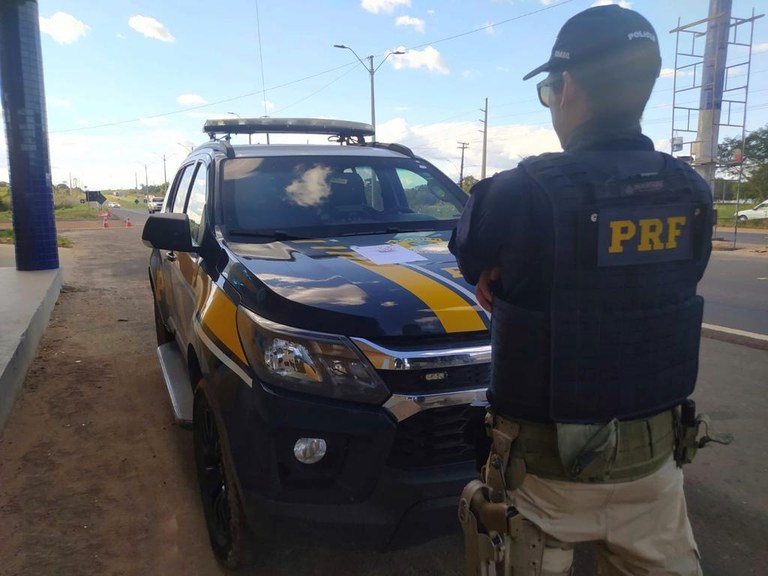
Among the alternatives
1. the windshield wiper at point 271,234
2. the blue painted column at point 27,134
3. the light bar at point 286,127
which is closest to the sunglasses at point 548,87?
the windshield wiper at point 271,234

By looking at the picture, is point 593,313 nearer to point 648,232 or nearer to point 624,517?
point 648,232

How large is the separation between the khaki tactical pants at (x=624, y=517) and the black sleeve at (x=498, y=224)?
56 cm

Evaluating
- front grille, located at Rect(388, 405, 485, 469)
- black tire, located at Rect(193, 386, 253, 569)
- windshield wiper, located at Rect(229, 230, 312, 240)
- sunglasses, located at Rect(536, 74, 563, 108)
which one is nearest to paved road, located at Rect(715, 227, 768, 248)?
windshield wiper, located at Rect(229, 230, 312, 240)

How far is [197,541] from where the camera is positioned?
298 centimetres

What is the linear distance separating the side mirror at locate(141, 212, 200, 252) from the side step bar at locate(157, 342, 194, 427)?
2.71 ft

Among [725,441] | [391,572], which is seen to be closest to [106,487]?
[391,572]

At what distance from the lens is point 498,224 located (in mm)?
1549

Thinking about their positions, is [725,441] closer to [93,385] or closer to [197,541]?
[197,541]

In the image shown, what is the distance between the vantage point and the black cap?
5.13 ft

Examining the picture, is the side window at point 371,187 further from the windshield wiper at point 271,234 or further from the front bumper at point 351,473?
the front bumper at point 351,473

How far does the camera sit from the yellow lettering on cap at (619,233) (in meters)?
1.50

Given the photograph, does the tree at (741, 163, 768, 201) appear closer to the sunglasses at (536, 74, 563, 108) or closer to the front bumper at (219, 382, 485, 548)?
the front bumper at (219, 382, 485, 548)

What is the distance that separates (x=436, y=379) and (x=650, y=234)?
38.2 inches

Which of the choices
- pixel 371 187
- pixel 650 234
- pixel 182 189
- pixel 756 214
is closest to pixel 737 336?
pixel 371 187
